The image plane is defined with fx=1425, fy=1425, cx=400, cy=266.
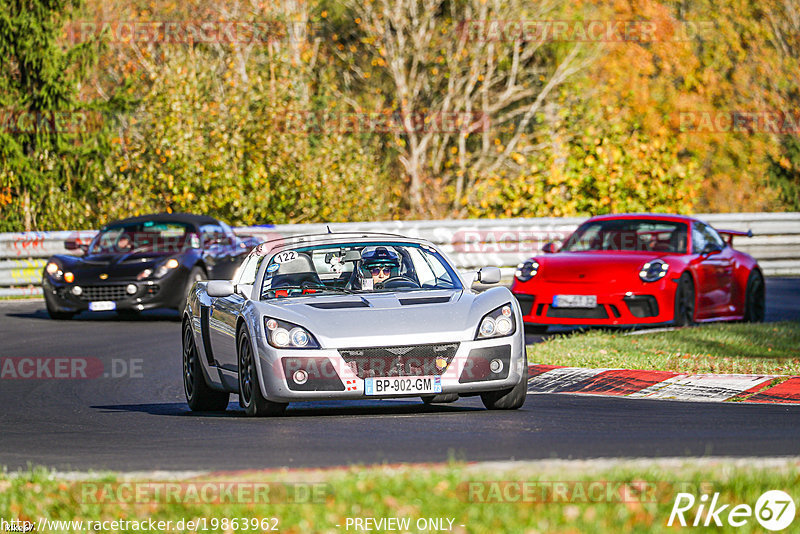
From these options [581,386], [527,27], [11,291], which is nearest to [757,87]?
[527,27]

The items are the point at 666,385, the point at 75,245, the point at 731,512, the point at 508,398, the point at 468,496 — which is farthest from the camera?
the point at 75,245

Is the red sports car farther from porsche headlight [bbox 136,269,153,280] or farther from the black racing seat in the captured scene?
the black racing seat

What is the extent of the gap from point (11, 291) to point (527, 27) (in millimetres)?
21094

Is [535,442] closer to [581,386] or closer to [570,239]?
[581,386]

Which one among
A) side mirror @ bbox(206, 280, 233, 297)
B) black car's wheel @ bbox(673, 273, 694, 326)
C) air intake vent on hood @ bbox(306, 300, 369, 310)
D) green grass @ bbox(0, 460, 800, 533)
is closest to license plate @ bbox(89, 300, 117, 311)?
black car's wheel @ bbox(673, 273, 694, 326)

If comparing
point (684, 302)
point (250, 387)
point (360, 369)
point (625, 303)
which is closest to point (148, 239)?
point (625, 303)

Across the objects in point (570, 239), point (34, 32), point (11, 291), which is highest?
point (34, 32)

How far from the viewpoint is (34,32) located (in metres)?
29.1

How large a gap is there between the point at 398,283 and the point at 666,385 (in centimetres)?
247

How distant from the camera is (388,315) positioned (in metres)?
9.20

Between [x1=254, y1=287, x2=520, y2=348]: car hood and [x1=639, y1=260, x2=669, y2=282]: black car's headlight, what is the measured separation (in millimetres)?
6543

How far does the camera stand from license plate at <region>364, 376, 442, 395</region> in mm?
8977

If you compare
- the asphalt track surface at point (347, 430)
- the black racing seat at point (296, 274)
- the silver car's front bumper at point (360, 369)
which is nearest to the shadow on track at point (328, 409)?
the asphalt track surface at point (347, 430)

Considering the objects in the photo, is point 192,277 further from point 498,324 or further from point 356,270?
point 498,324
